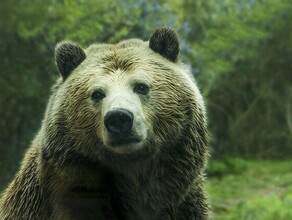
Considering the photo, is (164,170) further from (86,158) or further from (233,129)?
(233,129)

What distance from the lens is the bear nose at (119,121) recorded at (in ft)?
8.00

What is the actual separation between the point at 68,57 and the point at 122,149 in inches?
21.5

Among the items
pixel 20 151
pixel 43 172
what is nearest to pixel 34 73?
pixel 20 151

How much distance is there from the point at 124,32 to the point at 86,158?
1.50 meters

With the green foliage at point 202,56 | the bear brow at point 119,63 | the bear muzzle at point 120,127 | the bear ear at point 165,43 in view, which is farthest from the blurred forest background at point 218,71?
the bear muzzle at point 120,127

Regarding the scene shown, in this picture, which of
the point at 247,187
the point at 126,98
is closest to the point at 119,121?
the point at 126,98

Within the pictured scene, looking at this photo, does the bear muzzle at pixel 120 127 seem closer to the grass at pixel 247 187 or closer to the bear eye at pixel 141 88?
the bear eye at pixel 141 88

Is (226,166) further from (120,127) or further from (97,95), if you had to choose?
(120,127)

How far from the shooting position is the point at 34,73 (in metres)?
4.55

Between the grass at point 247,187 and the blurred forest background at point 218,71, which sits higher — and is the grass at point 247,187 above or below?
below

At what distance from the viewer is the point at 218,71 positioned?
197 inches

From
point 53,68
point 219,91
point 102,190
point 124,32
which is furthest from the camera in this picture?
point 219,91

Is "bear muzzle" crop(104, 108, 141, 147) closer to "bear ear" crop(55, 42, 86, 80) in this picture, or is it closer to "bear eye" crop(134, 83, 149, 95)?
"bear eye" crop(134, 83, 149, 95)

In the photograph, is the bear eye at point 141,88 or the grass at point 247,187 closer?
the bear eye at point 141,88
